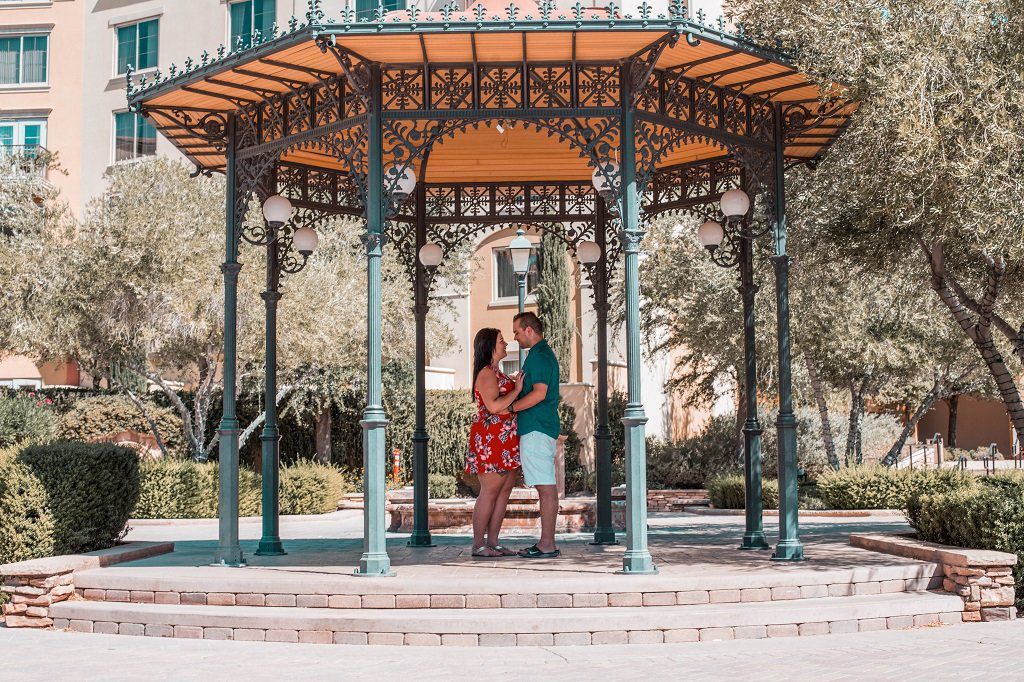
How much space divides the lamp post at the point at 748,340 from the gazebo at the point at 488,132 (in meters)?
0.02

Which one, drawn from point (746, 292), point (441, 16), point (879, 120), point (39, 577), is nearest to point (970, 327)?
point (746, 292)

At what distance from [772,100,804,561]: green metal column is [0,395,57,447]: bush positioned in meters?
18.9

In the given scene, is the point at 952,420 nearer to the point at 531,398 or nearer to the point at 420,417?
the point at 420,417

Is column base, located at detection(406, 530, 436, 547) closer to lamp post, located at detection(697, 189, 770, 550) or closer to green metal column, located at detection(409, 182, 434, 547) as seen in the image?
green metal column, located at detection(409, 182, 434, 547)

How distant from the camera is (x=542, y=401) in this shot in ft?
31.0

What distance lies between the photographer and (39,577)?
28.9 ft

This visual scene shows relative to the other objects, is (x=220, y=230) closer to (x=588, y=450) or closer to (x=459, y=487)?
(x=459, y=487)

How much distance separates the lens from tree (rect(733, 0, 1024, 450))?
30.6 ft

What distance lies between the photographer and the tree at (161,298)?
65.3 ft

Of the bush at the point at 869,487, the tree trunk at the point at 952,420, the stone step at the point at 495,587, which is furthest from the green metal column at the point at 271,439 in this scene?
the tree trunk at the point at 952,420

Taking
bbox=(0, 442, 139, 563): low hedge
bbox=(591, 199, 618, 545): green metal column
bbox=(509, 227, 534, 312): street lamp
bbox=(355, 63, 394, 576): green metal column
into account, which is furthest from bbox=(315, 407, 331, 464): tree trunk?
bbox=(355, 63, 394, 576): green metal column

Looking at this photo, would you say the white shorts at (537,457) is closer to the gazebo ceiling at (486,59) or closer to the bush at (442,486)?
the gazebo ceiling at (486,59)

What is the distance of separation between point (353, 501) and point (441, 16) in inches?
617

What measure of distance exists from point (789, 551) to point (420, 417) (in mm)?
4020
